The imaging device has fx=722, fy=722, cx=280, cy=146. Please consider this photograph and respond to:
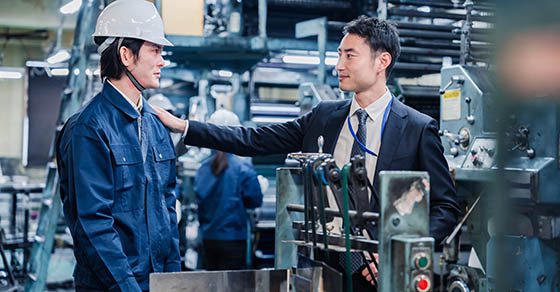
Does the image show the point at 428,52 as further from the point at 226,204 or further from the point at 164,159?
the point at 164,159

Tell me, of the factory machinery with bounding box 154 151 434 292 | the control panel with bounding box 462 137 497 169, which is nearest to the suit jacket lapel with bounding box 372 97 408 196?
the factory machinery with bounding box 154 151 434 292

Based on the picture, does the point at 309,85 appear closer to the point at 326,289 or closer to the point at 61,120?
the point at 61,120

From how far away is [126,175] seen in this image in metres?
2.65

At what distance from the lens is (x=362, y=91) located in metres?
2.88

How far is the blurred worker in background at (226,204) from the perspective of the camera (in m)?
6.45

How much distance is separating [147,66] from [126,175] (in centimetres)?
45

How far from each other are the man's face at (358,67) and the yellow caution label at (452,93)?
2105 millimetres

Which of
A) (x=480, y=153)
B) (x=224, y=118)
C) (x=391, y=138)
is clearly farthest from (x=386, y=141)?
(x=224, y=118)

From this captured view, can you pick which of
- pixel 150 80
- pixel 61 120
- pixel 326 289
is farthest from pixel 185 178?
pixel 326 289

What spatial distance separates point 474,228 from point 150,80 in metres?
2.82

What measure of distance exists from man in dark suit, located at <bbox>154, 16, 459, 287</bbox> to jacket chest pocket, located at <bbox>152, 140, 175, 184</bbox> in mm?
161

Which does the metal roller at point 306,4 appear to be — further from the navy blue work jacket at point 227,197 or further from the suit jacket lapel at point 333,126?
the suit jacket lapel at point 333,126

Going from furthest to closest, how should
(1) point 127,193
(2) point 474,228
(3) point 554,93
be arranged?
(2) point 474,228 → (1) point 127,193 → (3) point 554,93

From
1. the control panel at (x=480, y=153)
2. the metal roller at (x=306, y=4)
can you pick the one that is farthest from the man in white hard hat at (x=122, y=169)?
the metal roller at (x=306, y=4)
